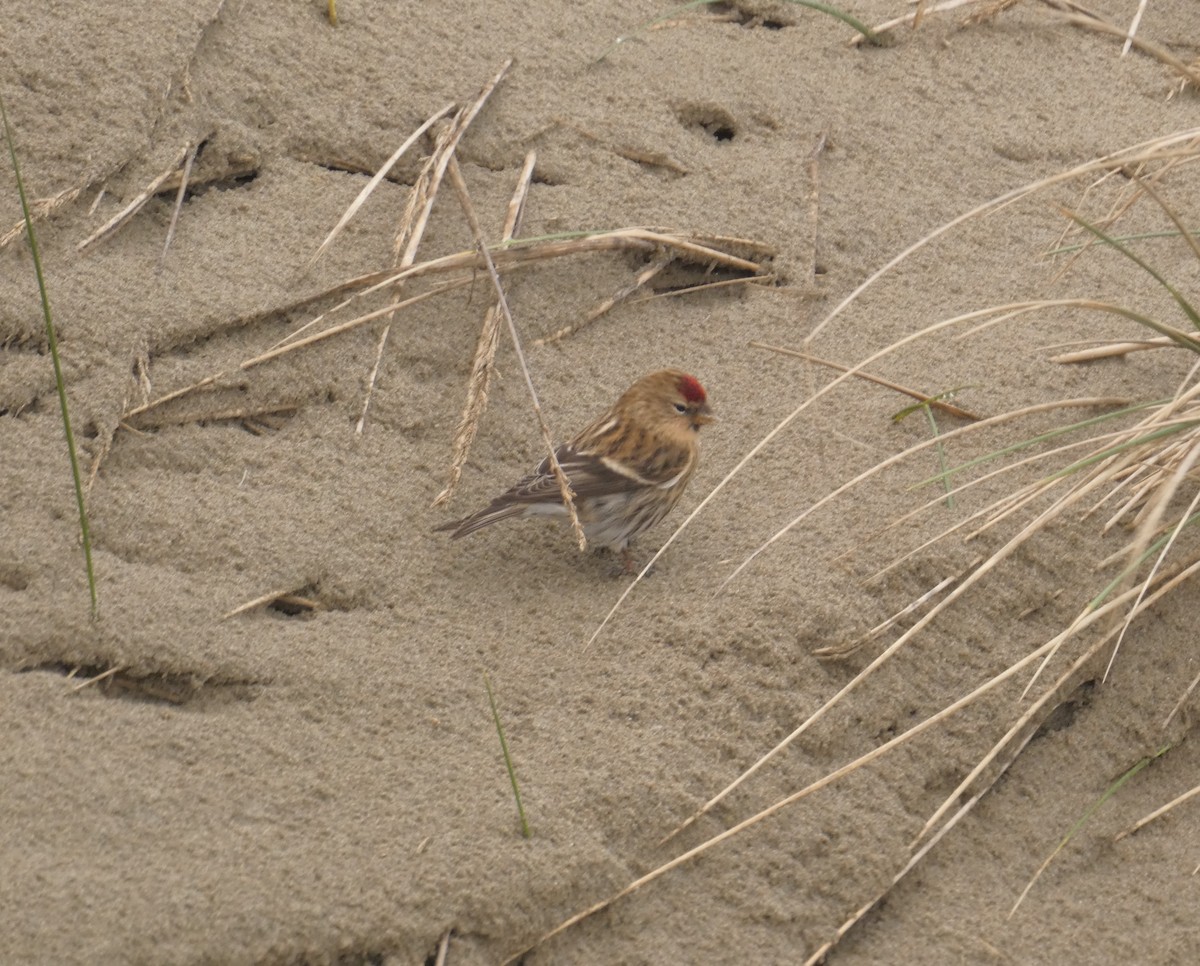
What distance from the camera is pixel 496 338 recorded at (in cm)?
413

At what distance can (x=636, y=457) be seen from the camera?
13.3ft

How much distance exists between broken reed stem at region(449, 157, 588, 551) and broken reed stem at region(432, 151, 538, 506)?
5 centimetres

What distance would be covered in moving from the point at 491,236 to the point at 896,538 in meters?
1.48

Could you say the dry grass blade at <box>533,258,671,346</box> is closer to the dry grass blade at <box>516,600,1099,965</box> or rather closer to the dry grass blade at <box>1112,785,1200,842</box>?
the dry grass blade at <box>516,600,1099,965</box>

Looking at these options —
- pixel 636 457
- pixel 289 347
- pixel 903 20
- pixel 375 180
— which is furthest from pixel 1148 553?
pixel 903 20

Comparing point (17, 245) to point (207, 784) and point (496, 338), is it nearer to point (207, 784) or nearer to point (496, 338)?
point (496, 338)

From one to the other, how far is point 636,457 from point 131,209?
152 cm

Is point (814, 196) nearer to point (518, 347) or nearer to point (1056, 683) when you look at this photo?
point (518, 347)

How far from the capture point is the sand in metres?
3.01

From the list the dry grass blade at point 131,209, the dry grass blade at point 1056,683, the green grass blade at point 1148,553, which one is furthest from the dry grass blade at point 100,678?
the green grass blade at point 1148,553

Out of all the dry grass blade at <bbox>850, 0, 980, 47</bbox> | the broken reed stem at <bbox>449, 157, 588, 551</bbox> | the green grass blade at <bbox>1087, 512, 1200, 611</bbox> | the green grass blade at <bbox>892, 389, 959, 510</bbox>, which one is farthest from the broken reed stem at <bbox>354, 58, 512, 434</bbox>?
the green grass blade at <bbox>1087, 512, 1200, 611</bbox>

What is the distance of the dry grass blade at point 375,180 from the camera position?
167 inches

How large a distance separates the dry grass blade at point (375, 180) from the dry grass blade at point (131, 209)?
0.46 meters

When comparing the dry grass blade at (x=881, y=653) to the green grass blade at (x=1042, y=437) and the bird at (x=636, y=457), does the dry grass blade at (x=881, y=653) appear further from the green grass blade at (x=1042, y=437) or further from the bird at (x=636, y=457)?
the bird at (x=636, y=457)
